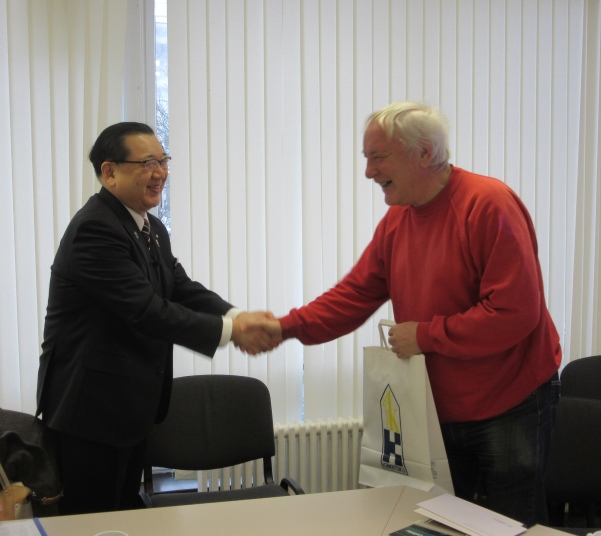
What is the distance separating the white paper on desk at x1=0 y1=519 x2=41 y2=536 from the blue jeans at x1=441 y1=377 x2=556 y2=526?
1177 millimetres

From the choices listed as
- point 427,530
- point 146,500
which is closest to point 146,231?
point 146,500

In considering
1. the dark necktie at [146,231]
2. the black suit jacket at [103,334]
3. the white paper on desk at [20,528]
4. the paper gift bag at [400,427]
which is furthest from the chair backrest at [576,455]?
the white paper on desk at [20,528]

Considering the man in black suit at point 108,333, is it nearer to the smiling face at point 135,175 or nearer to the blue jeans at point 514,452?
the smiling face at point 135,175

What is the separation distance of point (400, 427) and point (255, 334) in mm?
778

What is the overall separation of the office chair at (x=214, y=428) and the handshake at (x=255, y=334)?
39 cm

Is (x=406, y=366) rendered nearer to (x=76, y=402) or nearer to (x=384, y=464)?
(x=384, y=464)

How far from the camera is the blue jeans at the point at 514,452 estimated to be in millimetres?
1897

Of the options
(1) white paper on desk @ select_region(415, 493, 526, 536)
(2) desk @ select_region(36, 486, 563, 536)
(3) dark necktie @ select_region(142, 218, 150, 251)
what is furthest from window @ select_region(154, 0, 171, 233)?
(1) white paper on desk @ select_region(415, 493, 526, 536)

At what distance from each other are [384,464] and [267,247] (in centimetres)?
138

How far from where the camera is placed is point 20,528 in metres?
1.63

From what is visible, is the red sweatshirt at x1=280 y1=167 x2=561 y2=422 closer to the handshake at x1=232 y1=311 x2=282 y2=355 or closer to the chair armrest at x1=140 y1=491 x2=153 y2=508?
the handshake at x1=232 y1=311 x2=282 y2=355

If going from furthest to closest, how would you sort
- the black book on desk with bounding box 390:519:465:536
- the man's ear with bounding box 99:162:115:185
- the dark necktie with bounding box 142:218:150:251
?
the dark necktie with bounding box 142:218:150:251, the man's ear with bounding box 99:162:115:185, the black book on desk with bounding box 390:519:465:536

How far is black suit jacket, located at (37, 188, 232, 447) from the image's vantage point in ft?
7.01

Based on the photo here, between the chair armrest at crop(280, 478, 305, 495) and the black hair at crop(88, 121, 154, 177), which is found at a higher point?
the black hair at crop(88, 121, 154, 177)
